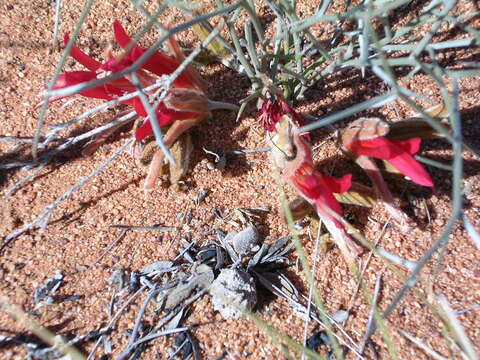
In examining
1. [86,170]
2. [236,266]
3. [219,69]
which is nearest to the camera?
[236,266]

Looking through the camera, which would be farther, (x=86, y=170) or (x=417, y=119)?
(x=86, y=170)

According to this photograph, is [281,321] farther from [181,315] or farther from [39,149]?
[39,149]

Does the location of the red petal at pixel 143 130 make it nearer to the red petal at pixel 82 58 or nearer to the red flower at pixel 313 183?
the red petal at pixel 82 58

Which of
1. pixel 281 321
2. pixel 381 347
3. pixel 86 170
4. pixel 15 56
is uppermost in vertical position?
pixel 15 56

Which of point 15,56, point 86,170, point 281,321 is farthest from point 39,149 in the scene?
point 281,321

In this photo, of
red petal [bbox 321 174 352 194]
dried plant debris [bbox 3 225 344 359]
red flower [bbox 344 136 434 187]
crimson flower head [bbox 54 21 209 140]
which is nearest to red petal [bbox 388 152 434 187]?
red flower [bbox 344 136 434 187]

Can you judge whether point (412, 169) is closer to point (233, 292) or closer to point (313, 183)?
point (313, 183)
